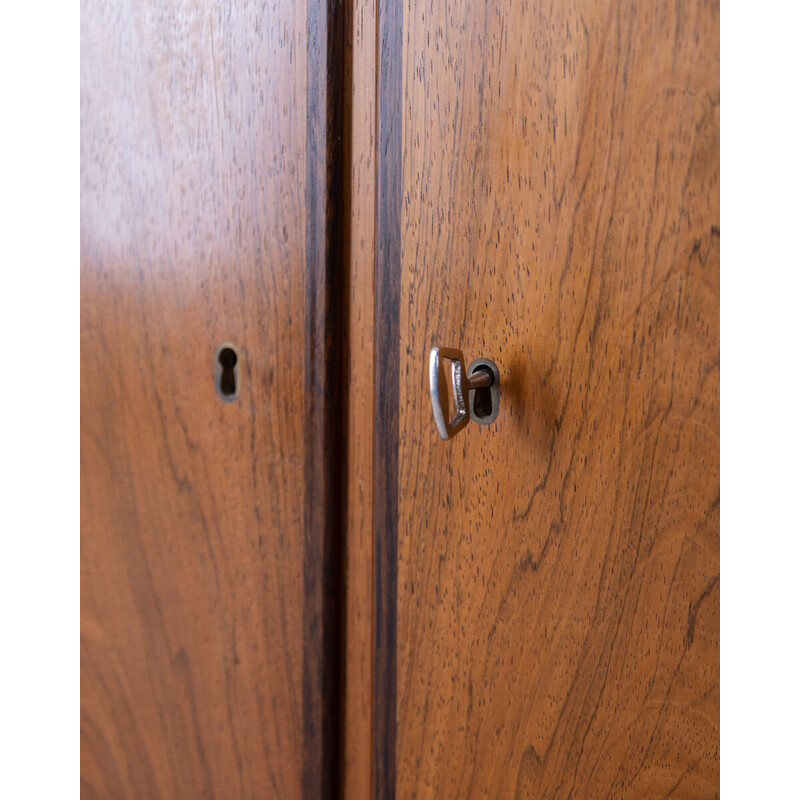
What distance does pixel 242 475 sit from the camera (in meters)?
0.44

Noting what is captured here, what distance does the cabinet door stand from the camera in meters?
0.31

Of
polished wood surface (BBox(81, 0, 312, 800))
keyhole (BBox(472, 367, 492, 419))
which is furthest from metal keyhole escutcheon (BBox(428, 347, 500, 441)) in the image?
polished wood surface (BBox(81, 0, 312, 800))

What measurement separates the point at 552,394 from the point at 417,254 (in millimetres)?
103

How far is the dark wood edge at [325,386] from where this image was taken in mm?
397

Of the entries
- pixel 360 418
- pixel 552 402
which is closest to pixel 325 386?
pixel 360 418

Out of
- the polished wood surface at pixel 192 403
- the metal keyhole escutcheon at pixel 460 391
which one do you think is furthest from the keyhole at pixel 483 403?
the polished wood surface at pixel 192 403

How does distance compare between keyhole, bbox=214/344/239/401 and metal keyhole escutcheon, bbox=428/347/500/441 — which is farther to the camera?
keyhole, bbox=214/344/239/401

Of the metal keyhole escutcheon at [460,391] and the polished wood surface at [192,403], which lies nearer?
the metal keyhole escutcheon at [460,391]

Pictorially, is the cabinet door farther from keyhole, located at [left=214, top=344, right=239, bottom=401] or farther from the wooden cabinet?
keyhole, located at [left=214, top=344, right=239, bottom=401]

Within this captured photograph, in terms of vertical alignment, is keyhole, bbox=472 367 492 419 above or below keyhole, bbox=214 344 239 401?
below

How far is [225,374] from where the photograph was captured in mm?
453

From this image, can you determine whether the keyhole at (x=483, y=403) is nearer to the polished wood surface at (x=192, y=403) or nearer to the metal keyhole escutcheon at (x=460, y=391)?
the metal keyhole escutcheon at (x=460, y=391)

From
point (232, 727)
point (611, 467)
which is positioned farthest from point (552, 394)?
Result: point (232, 727)

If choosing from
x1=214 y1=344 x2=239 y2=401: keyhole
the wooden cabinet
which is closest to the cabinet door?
the wooden cabinet
